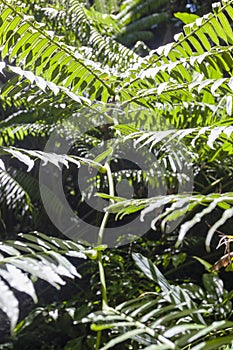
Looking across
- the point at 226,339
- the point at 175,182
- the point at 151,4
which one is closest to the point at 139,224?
the point at 175,182

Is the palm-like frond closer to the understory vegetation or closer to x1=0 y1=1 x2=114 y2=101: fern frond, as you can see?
the understory vegetation

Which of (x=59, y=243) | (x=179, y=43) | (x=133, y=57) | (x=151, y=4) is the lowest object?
(x=59, y=243)

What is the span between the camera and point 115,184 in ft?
4.54

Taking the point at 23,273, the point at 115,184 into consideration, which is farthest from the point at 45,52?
the point at 115,184

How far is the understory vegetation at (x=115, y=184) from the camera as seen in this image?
1.71ft

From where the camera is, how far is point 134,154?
4.38 ft

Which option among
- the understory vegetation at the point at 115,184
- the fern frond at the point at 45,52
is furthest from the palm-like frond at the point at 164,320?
the fern frond at the point at 45,52

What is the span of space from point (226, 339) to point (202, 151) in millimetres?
819

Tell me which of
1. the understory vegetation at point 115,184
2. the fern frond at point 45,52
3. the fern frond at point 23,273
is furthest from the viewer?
the fern frond at point 45,52

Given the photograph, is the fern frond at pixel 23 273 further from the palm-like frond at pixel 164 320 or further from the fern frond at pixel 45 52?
the fern frond at pixel 45 52

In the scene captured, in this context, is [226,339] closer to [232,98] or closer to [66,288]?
[232,98]

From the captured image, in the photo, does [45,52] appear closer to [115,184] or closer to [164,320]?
[164,320]

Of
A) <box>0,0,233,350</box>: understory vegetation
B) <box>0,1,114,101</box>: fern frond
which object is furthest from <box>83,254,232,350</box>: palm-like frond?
<box>0,1,114,101</box>: fern frond

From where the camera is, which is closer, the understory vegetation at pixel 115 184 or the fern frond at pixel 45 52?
the understory vegetation at pixel 115 184
